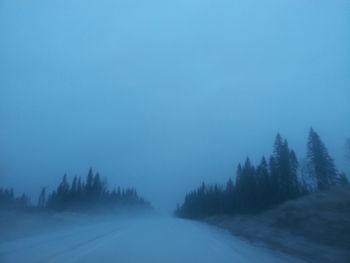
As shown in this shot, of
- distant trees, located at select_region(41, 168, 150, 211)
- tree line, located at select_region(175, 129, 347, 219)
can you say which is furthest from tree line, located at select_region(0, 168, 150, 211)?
tree line, located at select_region(175, 129, 347, 219)

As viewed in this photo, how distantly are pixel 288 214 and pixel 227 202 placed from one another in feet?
201

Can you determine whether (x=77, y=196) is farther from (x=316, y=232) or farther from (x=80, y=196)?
(x=316, y=232)

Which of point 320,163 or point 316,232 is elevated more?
point 320,163

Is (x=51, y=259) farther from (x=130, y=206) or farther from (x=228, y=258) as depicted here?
(x=130, y=206)

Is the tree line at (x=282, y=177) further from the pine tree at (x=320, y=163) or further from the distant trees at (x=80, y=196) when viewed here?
the distant trees at (x=80, y=196)

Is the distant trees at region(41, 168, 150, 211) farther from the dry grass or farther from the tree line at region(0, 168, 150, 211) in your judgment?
the dry grass

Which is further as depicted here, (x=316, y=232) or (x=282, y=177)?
(x=282, y=177)

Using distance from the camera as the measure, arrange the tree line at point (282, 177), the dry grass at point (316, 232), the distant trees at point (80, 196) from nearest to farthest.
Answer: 1. the dry grass at point (316, 232)
2. the tree line at point (282, 177)
3. the distant trees at point (80, 196)

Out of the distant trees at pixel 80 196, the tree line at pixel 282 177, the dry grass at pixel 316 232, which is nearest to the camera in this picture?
the dry grass at pixel 316 232

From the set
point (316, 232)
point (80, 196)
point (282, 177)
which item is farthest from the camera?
point (80, 196)

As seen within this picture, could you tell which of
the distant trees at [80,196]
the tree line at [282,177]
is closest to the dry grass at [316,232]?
the tree line at [282,177]

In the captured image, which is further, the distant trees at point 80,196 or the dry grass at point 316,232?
the distant trees at point 80,196

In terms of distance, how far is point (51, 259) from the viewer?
38.5ft

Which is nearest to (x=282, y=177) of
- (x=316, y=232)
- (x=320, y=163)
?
(x=320, y=163)
